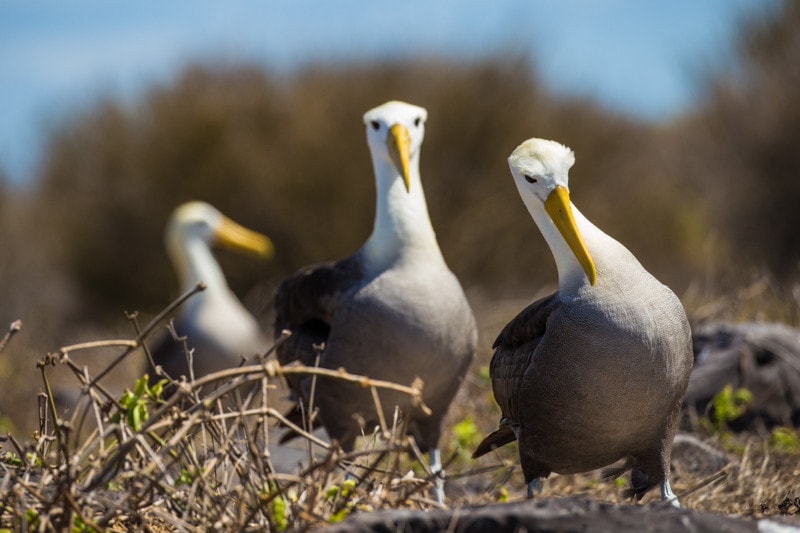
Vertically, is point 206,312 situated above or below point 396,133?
below

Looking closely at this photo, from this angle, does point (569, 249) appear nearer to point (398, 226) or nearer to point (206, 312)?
point (398, 226)

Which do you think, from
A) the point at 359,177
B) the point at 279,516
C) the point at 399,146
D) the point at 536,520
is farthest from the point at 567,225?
the point at 359,177

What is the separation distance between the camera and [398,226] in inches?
197

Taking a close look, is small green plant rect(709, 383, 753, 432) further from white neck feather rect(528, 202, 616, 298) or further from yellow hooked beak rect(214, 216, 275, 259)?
yellow hooked beak rect(214, 216, 275, 259)

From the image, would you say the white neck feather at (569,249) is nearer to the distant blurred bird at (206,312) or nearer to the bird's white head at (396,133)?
the bird's white head at (396,133)

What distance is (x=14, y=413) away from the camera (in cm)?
880

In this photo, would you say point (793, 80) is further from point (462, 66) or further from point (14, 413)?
point (14, 413)

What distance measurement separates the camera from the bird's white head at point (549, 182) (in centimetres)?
361

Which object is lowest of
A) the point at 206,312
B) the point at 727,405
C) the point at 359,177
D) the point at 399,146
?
the point at 359,177

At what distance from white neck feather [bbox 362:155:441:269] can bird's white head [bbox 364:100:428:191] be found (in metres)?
0.08

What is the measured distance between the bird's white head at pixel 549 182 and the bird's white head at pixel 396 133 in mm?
1341

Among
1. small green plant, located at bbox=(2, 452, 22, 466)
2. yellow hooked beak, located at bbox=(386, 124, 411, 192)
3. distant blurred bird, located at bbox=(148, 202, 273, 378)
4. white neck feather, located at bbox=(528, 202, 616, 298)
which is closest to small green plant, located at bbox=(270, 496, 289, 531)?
small green plant, located at bbox=(2, 452, 22, 466)

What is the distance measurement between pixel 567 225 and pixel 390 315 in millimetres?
1300

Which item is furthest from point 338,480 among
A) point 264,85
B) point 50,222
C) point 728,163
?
point 50,222
